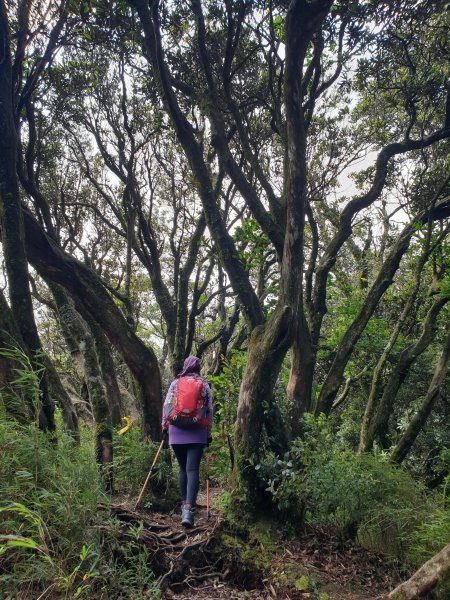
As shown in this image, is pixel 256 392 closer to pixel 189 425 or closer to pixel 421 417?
pixel 189 425

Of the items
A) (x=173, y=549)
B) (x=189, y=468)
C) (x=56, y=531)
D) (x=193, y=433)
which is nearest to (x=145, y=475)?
(x=189, y=468)

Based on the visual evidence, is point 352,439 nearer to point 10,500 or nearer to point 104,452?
point 104,452

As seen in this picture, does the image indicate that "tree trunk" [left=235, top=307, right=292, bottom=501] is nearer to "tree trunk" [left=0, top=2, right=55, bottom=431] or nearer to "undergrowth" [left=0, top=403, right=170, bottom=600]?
"undergrowth" [left=0, top=403, right=170, bottom=600]

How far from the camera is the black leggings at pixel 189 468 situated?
210 inches

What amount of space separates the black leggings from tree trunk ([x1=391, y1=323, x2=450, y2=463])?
312 centimetres

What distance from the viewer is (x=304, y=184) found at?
6039mm

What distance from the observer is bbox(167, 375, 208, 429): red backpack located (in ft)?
17.6

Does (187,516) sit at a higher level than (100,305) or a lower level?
lower

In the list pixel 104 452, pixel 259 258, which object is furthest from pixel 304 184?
pixel 104 452

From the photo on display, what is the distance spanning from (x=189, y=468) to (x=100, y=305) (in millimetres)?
2656

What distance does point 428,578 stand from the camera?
9.95ft

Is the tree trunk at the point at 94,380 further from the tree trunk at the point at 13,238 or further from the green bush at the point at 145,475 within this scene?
the tree trunk at the point at 13,238

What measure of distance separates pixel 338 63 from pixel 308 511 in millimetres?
7516

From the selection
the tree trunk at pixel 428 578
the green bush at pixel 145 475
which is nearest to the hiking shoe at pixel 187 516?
the green bush at pixel 145 475
